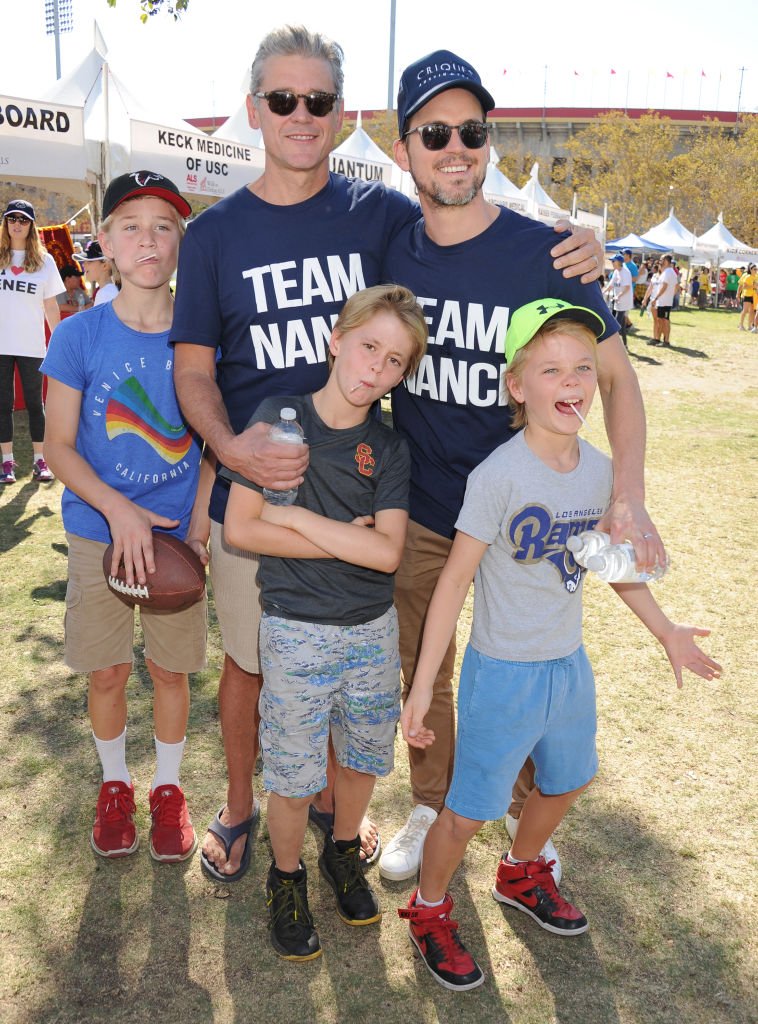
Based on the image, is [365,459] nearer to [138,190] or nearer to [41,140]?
[138,190]

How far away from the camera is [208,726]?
12.7 feet

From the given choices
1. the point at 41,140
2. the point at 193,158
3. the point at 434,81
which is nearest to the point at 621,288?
the point at 193,158

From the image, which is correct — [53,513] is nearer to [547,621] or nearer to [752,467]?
[547,621]

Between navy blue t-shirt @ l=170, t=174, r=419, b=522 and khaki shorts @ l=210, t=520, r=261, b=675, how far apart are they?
0.50 metres

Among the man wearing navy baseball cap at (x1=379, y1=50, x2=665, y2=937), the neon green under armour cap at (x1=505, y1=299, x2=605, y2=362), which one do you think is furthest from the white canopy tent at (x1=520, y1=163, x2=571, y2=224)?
the neon green under armour cap at (x1=505, y1=299, x2=605, y2=362)

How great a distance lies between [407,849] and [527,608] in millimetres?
1205

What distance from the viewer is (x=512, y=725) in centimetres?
236

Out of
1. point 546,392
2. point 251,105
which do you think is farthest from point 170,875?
point 251,105

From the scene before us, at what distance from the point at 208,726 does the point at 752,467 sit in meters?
7.15

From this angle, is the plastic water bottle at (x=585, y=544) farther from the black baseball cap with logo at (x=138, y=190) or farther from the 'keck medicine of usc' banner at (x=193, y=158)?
the 'keck medicine of usc' banner at (x=193, y=158)

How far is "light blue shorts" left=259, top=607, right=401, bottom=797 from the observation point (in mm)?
2408

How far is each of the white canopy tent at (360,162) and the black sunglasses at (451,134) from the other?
8.26m

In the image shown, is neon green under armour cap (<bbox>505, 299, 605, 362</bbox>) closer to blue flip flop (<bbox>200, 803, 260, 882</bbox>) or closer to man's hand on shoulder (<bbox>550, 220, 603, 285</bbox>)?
man's hand on shoulder (<bbox>550, 220, 603, 285</bbox>)

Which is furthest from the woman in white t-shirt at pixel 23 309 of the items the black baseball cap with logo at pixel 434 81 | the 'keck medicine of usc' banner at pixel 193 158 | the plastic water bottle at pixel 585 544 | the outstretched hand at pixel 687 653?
the outstretched hand at pixel 687 653
